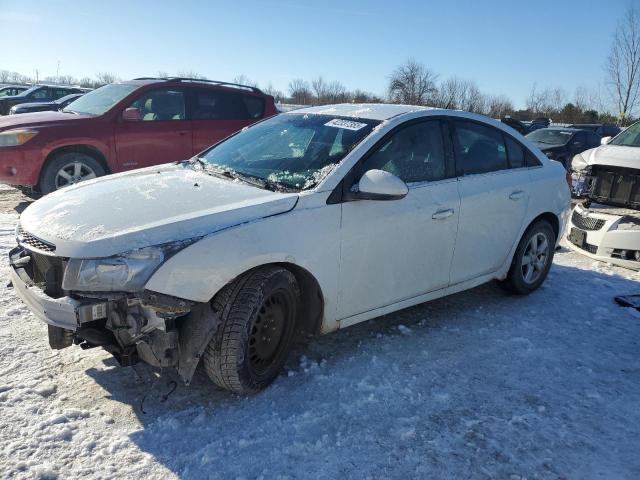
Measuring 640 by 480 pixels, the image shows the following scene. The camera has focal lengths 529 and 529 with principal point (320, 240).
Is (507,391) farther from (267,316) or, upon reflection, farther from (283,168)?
(283,168)

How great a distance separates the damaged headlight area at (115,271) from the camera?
8.52 feet

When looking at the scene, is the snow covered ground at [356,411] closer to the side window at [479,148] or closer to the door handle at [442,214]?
the door handle at [442,214]

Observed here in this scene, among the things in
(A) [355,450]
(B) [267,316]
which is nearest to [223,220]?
(B) [267,316]

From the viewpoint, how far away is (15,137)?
23.3 feet

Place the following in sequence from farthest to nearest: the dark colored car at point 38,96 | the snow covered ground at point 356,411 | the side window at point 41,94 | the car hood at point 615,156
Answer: the side window at point 41,94 < the dark colored car at point 38,96 < the car hood at point 615,156 < the snow covered ground at point 356,411

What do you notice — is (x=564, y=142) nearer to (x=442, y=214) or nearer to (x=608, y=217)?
(x=608, y=217)

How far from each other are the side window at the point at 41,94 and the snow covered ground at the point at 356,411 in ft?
64.5

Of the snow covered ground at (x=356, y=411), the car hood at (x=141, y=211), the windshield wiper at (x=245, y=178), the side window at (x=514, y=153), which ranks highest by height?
the side window at (x=514, y=153)

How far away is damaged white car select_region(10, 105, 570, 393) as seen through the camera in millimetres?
2682

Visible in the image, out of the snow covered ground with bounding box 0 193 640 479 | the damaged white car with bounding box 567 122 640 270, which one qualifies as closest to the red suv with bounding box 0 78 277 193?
the snow covered ground with bounding box 0 193 640 479

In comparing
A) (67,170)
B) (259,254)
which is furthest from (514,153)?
(67,170)

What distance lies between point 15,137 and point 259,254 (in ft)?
19.1

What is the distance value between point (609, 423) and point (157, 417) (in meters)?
2.57

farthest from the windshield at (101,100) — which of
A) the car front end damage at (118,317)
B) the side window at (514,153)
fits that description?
the side window at (514,153)
